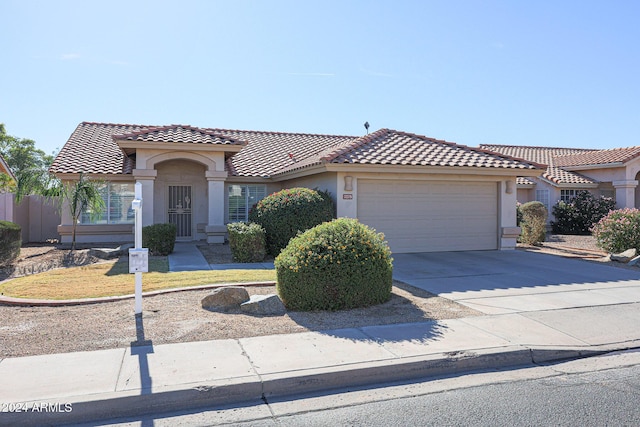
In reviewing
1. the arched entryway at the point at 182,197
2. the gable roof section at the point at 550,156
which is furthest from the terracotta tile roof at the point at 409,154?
the gable roof section at the point at 550,156

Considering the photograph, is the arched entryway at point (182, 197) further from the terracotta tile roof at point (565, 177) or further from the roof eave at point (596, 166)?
the roof eave at point (596, 166)

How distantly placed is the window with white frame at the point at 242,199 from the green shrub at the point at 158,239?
190 inches

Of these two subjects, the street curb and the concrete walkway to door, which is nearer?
the street curb

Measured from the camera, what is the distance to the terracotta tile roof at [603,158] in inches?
943

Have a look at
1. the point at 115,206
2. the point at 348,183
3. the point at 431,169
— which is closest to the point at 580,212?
the point at 431,169

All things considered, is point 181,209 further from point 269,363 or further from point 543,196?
point 543,196

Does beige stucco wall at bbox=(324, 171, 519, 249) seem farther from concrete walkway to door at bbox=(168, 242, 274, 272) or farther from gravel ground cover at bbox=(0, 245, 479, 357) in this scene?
gravel ground cover at bbox=(0, 245, 479, 357)

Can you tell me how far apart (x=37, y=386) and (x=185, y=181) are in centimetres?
1476

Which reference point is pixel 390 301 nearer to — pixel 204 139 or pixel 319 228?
pixel 319 228

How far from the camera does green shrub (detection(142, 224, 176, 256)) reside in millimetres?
14305

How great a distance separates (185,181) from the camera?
19094 millimetres

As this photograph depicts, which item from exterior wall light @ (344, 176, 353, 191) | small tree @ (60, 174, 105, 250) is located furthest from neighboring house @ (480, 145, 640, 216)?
small tree @ (60, 174, 105, 250)

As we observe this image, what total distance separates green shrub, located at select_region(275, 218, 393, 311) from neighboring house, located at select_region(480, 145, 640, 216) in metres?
19.1

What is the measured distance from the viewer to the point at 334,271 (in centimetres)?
786
